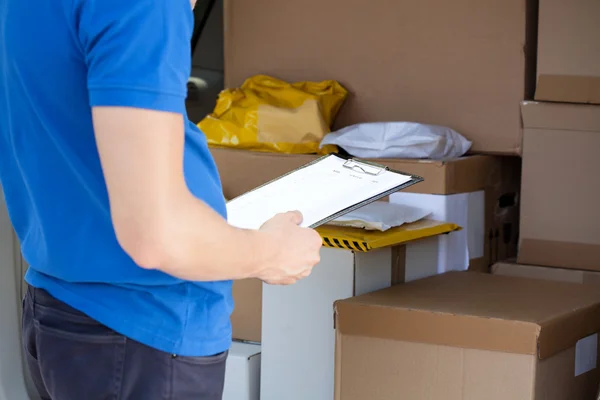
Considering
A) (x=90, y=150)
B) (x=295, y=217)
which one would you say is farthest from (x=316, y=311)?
(x=90, y=150)

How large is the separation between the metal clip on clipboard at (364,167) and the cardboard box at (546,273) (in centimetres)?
80

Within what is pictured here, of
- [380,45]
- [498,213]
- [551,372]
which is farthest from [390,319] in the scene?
[380,45]

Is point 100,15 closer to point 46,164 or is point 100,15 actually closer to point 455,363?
point 46,164

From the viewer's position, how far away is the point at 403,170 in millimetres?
1847

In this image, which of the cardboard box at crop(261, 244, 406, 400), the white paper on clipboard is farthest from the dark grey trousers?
the cardboard box at crop(261, 244, 406, 400)

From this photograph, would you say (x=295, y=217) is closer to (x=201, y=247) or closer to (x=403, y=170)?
(x=201, y=247)

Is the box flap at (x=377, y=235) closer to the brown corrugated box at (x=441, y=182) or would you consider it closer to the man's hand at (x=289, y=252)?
the brown corrugated box at (x=441, y=182)

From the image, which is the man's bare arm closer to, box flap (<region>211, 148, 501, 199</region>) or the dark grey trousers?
the dark grey trousers

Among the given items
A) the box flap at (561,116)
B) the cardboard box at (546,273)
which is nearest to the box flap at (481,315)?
the cardboard box at (546,273)

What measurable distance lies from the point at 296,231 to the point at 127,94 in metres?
0.24

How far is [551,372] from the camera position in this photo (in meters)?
1.47

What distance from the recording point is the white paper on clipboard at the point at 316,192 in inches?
40.6

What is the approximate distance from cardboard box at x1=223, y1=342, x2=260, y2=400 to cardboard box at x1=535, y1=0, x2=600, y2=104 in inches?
32.4

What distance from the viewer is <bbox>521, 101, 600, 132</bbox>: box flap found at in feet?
6.00
